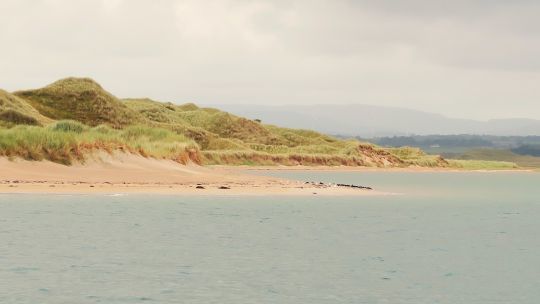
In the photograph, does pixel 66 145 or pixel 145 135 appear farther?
pixel 145 135

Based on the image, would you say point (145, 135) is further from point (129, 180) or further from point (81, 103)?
point (81, 103)

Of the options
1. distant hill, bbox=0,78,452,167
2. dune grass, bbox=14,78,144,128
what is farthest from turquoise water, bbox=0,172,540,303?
dune grass, bbox=14,78,144,128

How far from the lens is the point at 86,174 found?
45.6 metres

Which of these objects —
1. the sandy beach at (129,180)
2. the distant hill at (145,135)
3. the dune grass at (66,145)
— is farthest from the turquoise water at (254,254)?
the distant hill at (145,135)

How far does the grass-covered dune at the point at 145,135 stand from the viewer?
158ft

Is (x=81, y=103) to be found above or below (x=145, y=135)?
above

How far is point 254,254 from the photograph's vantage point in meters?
20.9

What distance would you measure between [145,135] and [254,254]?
43.9 meters

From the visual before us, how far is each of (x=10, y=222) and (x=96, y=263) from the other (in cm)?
789

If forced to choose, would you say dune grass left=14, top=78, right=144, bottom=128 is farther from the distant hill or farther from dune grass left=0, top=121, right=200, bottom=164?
dune grass left=0, top=121, right=200, bottom=164

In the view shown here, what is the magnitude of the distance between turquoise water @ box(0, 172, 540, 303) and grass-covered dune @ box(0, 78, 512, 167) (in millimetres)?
12457

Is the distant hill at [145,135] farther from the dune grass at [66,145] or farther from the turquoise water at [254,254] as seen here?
the turquoise water at [254,254]

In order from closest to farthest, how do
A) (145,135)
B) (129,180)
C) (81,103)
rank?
→ (129,180) → (145,135) → (81,103)

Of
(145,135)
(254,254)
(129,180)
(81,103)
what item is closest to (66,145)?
(129,180)
